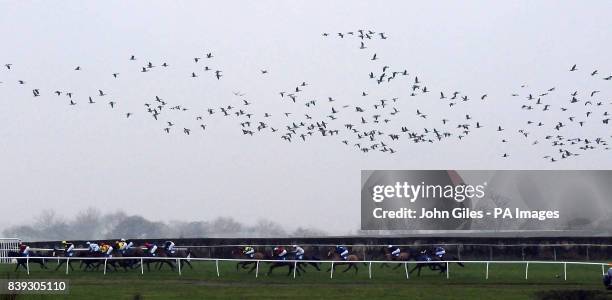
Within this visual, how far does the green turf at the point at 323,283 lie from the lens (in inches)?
1148

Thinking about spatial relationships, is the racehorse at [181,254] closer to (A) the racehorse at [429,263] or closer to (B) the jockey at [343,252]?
(B) the jockey at [343,252]

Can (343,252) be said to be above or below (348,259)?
above

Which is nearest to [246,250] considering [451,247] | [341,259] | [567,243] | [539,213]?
[341,259]

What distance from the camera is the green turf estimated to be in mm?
29172

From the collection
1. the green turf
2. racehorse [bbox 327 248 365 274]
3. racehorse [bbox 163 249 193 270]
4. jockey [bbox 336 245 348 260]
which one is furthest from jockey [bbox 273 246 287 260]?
racehorse [bbox 163 249 193 270]

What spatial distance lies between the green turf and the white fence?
4054mm

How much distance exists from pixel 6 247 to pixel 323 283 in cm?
1825

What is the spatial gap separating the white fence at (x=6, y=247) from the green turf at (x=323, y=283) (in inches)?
160

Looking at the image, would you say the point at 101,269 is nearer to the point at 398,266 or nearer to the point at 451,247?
the point at 398,266

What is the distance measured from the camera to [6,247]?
154 ft

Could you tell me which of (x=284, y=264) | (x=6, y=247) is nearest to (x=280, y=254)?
(x=284, y=264)

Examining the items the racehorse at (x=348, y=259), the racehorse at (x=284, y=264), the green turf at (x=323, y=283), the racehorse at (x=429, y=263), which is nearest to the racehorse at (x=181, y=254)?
the green turf at (x=323, y=283)

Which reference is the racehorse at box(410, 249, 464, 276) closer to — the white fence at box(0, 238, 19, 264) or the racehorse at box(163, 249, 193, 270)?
the racehorse at box(163, 249, 193, 270)

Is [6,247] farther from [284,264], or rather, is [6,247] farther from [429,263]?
[429,263]
